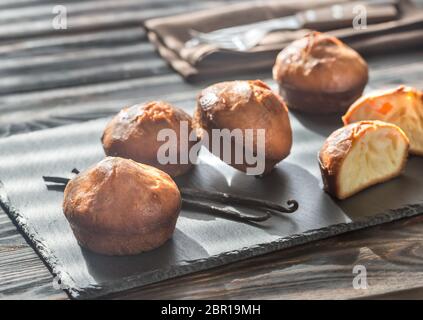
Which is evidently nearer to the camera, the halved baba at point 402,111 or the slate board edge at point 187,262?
the slate board edge at point 187,262

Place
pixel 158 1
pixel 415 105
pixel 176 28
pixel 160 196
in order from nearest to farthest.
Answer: pixel 160 196, pixel 415 105, pixel 176 28, pixel 158 1

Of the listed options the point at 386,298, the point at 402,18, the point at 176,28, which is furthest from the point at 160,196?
the point at 402,18

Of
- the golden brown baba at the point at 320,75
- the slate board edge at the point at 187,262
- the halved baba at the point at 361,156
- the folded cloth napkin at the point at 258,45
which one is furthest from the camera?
the folded cloth napkin at the point at 258,45

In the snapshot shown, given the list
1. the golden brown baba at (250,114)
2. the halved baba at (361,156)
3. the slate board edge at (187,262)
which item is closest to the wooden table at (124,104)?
the slate board edge at (187,262)

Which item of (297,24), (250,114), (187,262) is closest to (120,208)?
(187,262)

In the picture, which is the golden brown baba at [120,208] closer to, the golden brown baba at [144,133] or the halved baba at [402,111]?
the golden brown baba at [144,133]

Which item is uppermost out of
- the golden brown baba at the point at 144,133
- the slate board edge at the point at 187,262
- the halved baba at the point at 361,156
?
the golden brown baba at the point at 144,133

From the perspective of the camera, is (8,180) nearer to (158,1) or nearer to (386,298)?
(386,298)
